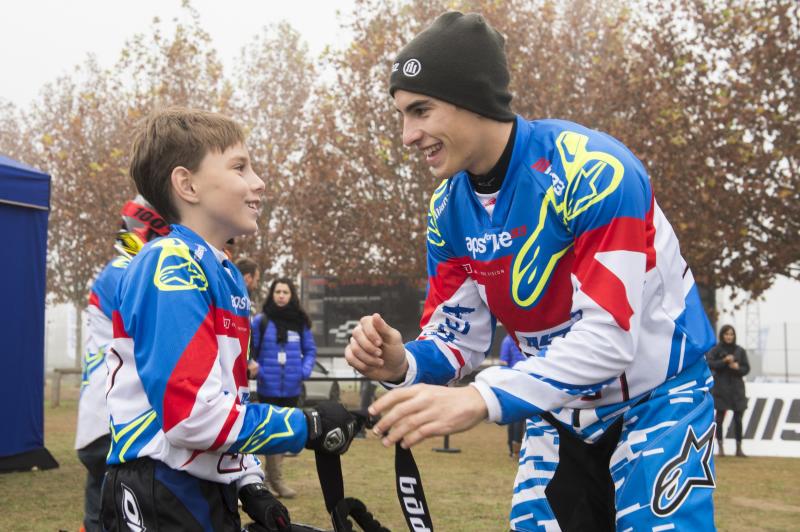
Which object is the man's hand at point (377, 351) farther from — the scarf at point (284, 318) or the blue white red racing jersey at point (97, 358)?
the scarf at point (284, 318)

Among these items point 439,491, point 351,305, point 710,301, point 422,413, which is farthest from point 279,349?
point 351,305

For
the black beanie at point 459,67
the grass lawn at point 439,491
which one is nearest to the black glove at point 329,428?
the black beanie at point 459,67

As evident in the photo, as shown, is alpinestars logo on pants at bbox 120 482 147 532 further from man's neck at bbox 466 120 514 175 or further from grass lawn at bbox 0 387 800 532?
grass lawn at bbox 0 387 800 532

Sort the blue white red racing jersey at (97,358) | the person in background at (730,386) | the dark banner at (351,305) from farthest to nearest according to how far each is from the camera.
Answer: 1. the dark banner at (351,305)
2. the person in background at (730,386)
3. the blue white red racing jersey at (97,358)

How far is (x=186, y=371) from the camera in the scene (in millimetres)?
2523

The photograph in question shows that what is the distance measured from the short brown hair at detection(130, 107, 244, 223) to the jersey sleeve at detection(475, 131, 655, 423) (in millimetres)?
1147

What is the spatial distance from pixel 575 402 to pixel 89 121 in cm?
3133

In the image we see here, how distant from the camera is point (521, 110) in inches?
868

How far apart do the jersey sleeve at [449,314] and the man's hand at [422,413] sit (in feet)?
2.82

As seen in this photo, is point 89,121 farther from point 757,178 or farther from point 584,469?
point 584,469

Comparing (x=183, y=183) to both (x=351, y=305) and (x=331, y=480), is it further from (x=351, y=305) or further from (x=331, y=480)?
(x=351, y=305)

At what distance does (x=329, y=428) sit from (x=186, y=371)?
0.46 meters

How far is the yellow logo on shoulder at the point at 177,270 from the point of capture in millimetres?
2611

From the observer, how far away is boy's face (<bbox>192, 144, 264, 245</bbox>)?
9.80ft
